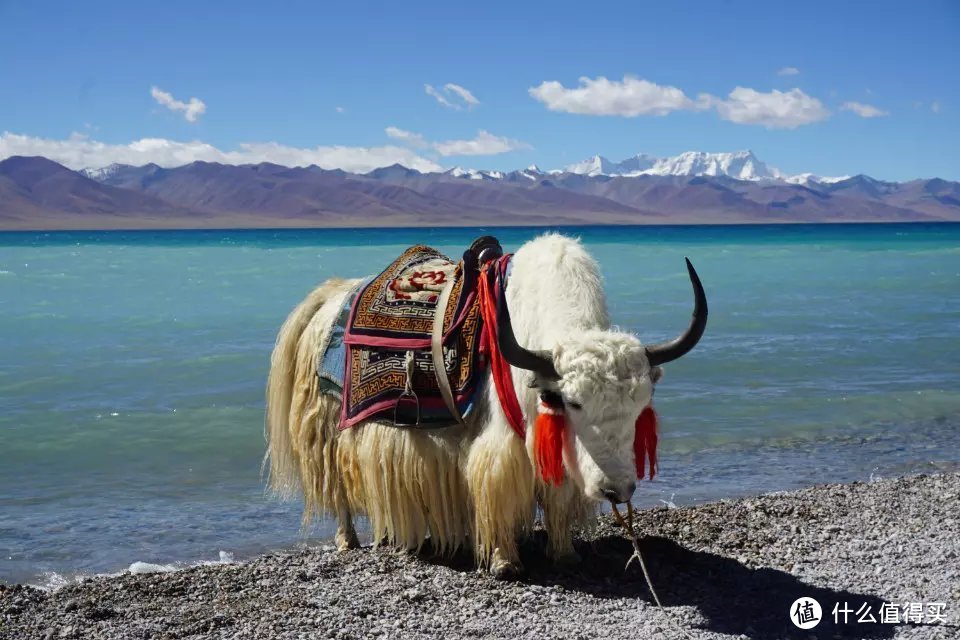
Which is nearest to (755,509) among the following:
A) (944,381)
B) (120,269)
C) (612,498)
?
(612,498)

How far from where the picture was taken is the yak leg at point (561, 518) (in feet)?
10.3

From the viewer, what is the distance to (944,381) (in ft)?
24.6

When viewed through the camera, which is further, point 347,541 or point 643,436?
point 347,541

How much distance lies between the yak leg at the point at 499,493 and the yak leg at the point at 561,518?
0.06 m

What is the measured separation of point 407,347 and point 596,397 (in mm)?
898

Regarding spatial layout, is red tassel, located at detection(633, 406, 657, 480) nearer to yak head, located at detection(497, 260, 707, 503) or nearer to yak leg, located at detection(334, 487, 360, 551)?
yak head, located at detection(497, 260, 707, 503)

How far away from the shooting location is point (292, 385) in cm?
372

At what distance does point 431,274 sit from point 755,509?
1.57 meters

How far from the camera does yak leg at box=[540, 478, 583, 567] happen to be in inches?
123

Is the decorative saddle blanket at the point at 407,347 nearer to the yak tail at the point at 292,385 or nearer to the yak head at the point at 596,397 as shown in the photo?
the yak tail at the point at 292,385

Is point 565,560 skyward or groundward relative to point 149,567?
skyward

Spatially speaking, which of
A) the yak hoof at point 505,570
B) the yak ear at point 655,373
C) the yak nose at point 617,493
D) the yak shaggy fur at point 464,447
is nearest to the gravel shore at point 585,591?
the yak hoof at point 505,570

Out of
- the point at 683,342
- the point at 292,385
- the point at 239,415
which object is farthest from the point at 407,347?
the point at 239,415

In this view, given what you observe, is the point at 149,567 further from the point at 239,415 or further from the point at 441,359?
the point at 239,415
